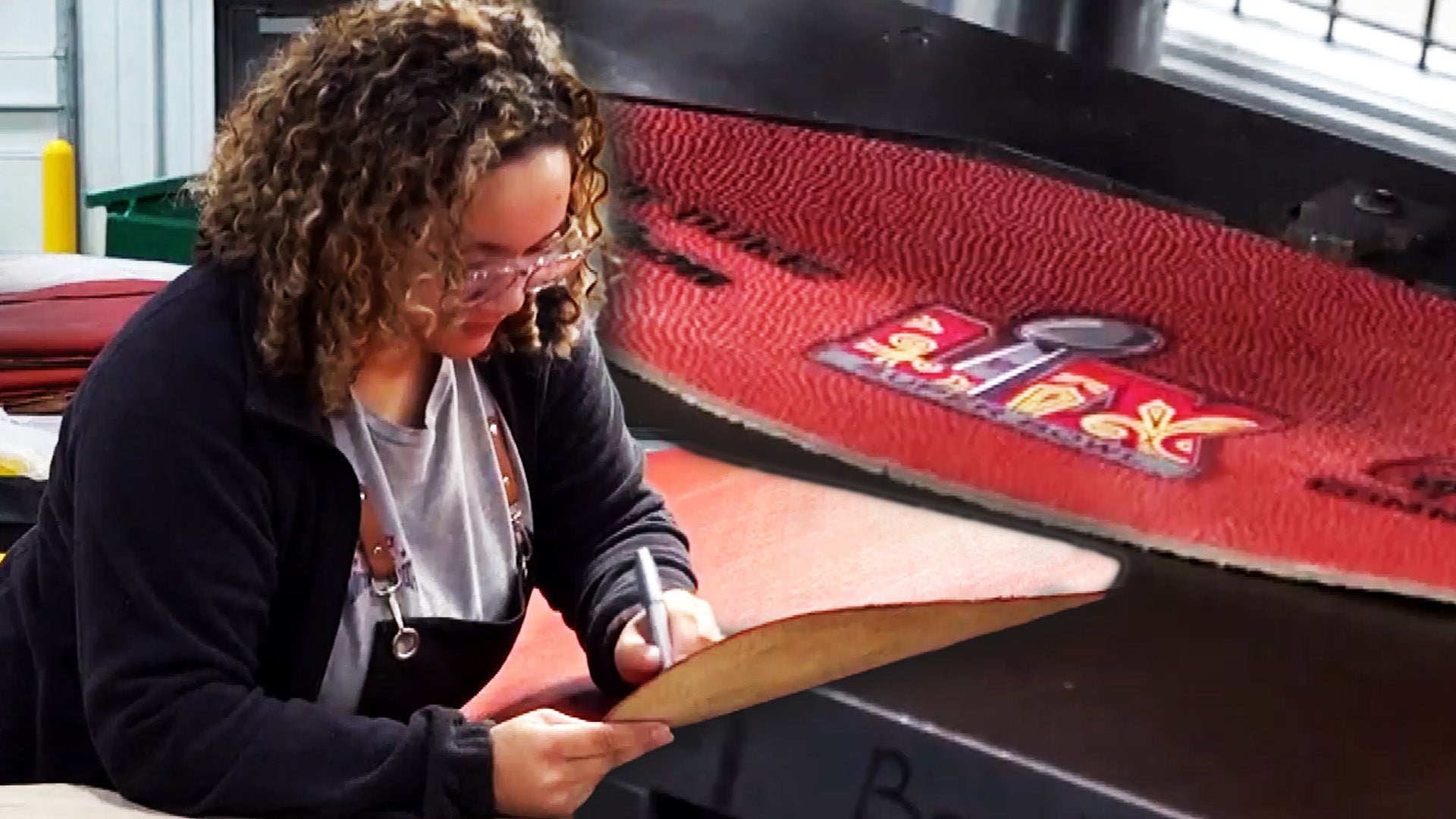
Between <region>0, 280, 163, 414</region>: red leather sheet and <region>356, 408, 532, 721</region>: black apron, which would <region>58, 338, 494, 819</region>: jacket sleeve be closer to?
<region>356, 408, 532, 721</region>: black apron

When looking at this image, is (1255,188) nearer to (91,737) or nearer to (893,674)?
(893,674)

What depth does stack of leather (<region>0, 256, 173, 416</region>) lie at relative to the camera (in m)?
1.20

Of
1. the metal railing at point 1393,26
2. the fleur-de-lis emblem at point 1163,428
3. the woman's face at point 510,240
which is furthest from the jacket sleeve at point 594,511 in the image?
the metal railing at point 1393,26

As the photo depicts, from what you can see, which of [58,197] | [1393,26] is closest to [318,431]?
[1393,26]

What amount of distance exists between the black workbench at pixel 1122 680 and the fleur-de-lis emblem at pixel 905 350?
1.8 inches

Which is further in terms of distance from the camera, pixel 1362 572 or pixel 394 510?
pixel 394 510

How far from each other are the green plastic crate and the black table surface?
0.93 m

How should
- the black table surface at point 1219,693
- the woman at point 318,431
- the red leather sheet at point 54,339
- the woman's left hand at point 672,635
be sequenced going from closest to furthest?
the black table surface at point 1219,693 < the woman at point 318,431 < the woman's left hand at point 672,635 < the red leather sheet at point 54,339

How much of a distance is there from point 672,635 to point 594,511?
9cm

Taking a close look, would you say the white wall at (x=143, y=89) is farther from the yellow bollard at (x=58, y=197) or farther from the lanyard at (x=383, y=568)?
the lanyard at (x=383, y=568)

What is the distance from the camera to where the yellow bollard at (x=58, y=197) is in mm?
1480

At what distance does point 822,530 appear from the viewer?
72 centimetres

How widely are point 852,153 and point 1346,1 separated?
218 mm

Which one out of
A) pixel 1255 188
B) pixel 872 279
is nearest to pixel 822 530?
pixel 872 279
